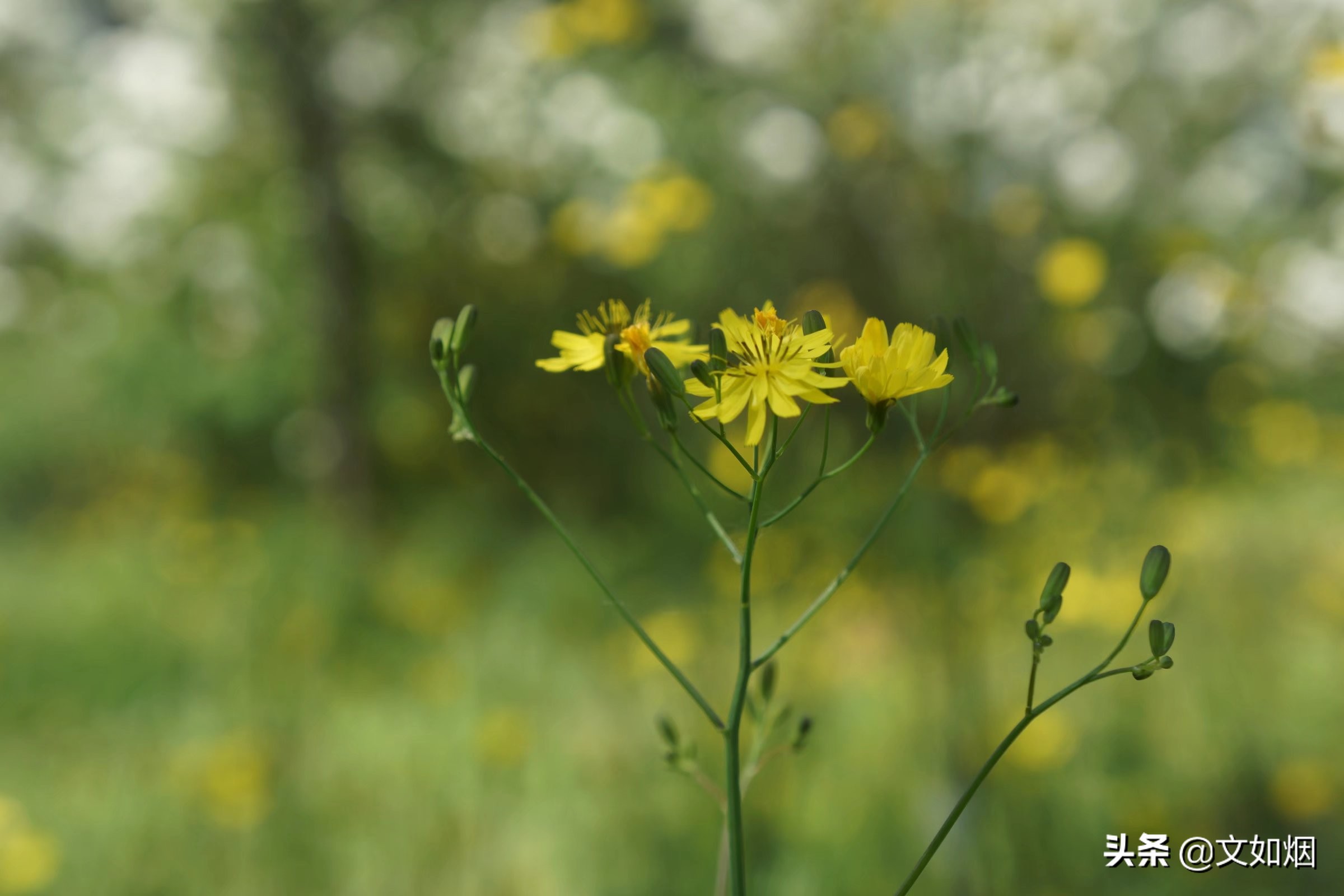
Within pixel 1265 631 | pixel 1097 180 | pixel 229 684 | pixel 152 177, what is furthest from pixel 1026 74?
pixel 152 177

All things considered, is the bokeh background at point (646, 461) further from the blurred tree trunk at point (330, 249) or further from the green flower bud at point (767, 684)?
the green flower bud at point (767, 684)

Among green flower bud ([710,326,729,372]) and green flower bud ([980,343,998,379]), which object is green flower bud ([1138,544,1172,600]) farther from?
green flower bud ([710,326,729,372])

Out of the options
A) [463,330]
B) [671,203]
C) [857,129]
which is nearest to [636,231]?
[671,203]

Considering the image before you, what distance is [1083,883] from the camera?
1.57m

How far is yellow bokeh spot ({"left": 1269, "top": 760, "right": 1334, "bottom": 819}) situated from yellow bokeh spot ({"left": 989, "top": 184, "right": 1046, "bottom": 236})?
165 cm

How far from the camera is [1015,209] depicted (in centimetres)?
281

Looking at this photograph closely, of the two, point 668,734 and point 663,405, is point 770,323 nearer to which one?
point 663,405

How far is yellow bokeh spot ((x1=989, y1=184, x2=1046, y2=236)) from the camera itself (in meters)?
2.77

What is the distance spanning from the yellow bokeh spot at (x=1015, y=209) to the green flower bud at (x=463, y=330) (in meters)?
2.46

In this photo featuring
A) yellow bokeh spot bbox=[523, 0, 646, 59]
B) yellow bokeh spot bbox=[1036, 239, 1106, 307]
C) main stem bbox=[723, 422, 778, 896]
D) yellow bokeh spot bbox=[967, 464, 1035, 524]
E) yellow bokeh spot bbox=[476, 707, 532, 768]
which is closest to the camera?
main stem bbox=[723, 422, 778, 896]

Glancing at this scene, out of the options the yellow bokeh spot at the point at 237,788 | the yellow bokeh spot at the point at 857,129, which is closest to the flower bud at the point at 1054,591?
the yellow bokeh spot at the point at 237,788

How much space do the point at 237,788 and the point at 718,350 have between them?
162cm

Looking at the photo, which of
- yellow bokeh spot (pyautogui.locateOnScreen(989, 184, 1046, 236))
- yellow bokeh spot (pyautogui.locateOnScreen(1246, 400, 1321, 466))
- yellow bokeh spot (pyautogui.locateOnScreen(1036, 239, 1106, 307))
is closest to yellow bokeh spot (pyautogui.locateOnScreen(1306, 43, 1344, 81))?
yellow bokeh spot (pyautogui.locateOnScreen(1036, 239, 1106, 307))

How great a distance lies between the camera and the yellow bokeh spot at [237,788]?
5.76 ft
